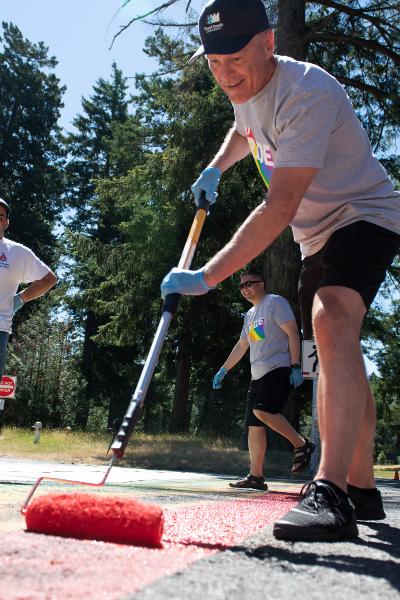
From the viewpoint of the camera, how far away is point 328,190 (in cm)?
257

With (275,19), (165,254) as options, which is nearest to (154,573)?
(275,19)

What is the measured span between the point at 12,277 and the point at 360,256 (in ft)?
9.95

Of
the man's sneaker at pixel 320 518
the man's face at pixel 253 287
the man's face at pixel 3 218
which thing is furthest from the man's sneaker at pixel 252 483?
the man's sneaker at pixel 320 518

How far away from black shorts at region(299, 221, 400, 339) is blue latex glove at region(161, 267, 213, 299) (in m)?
0.51

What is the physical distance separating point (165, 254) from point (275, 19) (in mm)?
7030

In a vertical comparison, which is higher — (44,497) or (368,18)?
(368,18)

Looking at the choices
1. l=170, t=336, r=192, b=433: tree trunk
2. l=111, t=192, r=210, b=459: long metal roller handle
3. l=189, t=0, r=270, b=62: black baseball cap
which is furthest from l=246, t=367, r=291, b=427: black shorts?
l=170, t=336, r=192, b=433: tree trunk

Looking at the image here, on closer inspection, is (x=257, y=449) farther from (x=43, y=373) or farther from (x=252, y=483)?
(x=43, y=373)

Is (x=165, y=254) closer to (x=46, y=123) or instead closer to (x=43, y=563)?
(x=43, y=563)

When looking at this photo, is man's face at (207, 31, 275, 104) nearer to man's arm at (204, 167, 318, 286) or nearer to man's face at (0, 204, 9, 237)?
man's arm at (204, 167, 318, 286)

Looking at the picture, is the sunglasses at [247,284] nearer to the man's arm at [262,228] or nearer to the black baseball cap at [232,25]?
the black baseball cap at [232,25]

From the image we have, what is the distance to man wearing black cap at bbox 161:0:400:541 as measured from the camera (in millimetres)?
2270

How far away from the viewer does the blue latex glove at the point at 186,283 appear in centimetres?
229

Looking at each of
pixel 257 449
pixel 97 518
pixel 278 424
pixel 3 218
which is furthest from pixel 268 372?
pixel 97 518
